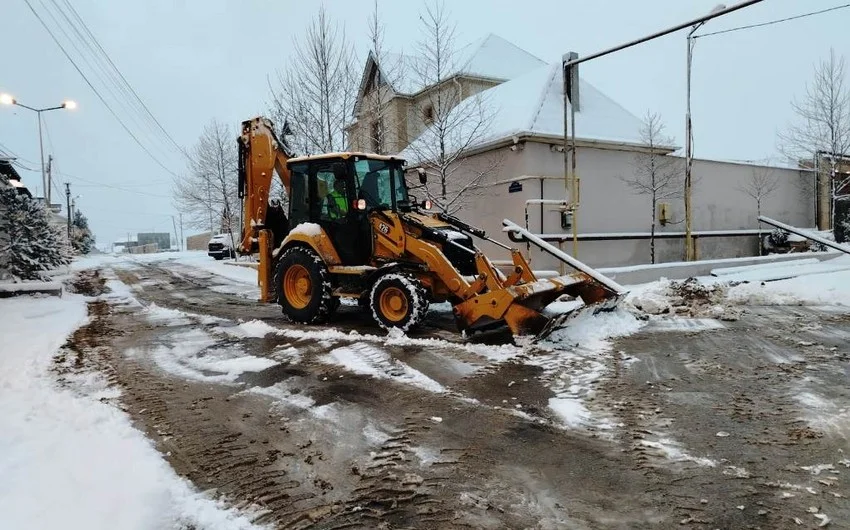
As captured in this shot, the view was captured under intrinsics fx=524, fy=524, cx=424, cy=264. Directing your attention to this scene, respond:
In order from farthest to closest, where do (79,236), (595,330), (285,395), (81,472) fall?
(79,236)
(595,330)
(285,395)
(81,472)

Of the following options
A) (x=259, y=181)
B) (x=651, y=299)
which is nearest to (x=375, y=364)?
(x=259, y=181)

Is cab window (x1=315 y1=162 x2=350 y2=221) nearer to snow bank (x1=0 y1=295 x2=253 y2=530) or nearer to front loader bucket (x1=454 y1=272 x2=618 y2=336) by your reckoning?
front loader bucket (x1=454 y1=272 x2=618 y2=336)

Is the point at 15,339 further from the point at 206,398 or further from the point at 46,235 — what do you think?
the point at 46,235

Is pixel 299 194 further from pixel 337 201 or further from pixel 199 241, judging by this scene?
pixel 199 241

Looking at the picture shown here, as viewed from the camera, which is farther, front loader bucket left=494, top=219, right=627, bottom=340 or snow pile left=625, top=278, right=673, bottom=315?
snow pile left=625, top=278, right=673, bottom=315

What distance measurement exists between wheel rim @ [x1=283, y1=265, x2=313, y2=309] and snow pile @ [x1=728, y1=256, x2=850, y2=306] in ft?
25.4

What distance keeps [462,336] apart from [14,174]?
23.3m

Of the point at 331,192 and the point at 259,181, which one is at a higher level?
the point at 259,181

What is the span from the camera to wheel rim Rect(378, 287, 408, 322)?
7.40m

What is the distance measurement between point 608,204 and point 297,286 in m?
10.6

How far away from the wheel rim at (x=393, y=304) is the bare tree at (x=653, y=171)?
11.0m

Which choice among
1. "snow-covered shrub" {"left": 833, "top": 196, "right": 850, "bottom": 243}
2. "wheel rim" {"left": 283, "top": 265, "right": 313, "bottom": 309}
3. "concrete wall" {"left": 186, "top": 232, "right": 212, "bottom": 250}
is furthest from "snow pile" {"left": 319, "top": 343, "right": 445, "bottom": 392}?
"concrete wall" {"left": 186, "top": 232, "right": 212, "bottom": 250}

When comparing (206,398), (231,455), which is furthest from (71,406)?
(231,455)

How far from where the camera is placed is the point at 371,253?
8148 mm
